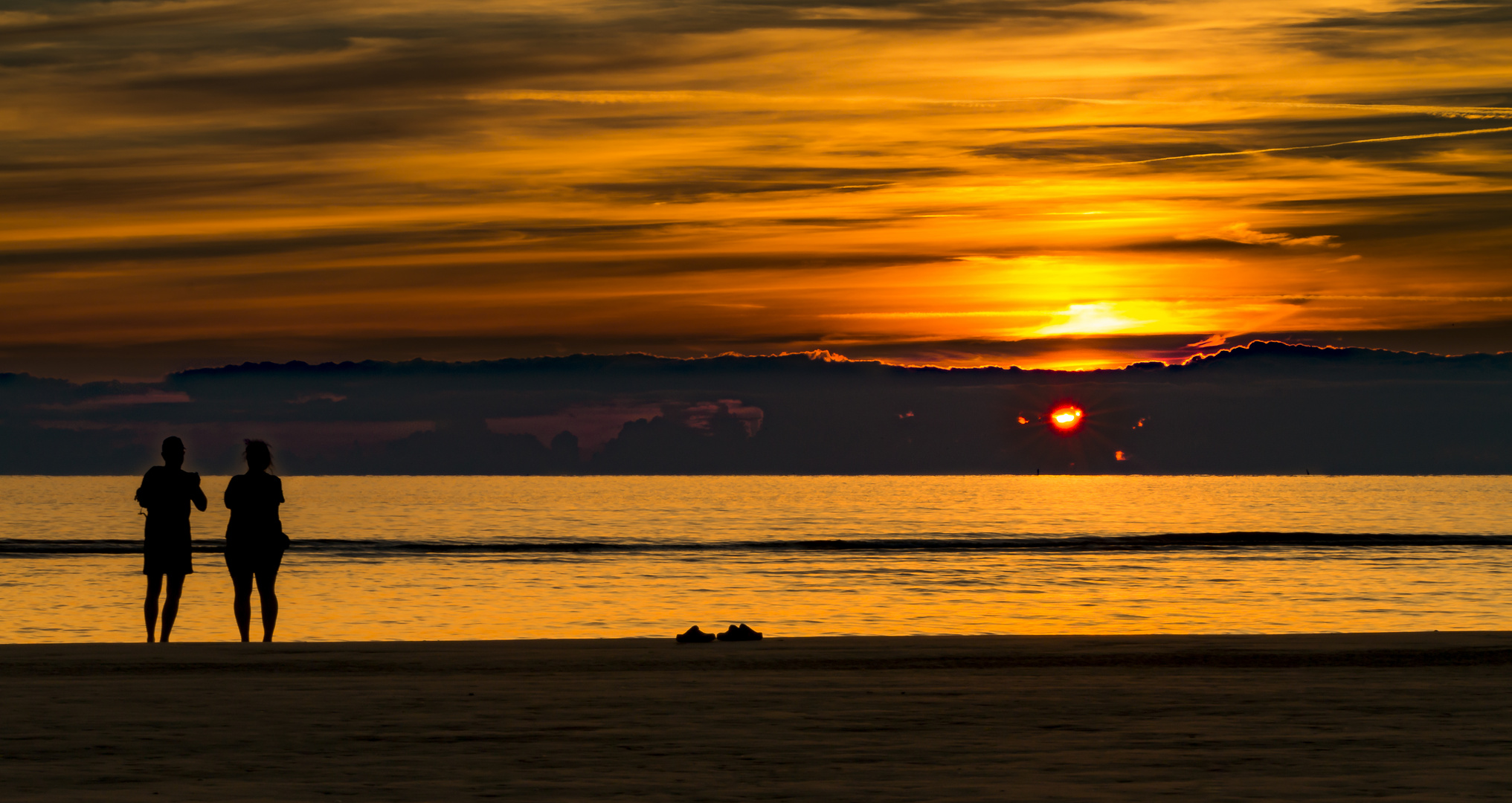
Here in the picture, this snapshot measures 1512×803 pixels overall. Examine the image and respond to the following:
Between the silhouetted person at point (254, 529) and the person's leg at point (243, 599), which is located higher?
the silhouetted person at point (254, 529)

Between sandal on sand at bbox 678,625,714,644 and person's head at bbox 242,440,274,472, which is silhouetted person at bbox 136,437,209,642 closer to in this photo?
person's head at bbox 242,440,274,472

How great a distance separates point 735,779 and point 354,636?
1816 centimetres

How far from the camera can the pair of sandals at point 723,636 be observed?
16797 mm

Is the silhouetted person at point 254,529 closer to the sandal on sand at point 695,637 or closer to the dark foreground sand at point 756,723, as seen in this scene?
the dark foreground sand at point 756,723

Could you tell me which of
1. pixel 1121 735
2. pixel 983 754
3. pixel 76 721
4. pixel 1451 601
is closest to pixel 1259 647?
pixel 1121 735

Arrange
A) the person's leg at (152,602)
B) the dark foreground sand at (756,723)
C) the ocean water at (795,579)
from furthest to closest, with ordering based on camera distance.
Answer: the ocean water at (795,579) → the person's leg at (152,602) → the dark foreground sand at (756,723)

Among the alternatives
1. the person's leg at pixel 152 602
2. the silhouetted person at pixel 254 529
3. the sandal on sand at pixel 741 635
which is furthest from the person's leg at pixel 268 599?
the sandal on sand at pixel 741 635

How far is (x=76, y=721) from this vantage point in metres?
9.71

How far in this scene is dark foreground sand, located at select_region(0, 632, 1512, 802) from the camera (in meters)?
7.53

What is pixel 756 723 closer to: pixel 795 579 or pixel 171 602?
pixel 171 602

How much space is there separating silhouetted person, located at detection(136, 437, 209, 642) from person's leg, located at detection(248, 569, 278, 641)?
756 mm

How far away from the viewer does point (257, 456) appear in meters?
15.7

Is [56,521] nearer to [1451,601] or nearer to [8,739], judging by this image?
[1451,601]

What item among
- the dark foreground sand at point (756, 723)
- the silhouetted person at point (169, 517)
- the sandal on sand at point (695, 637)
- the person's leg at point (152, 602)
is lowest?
the dark foreground sand at point (756, 723)
